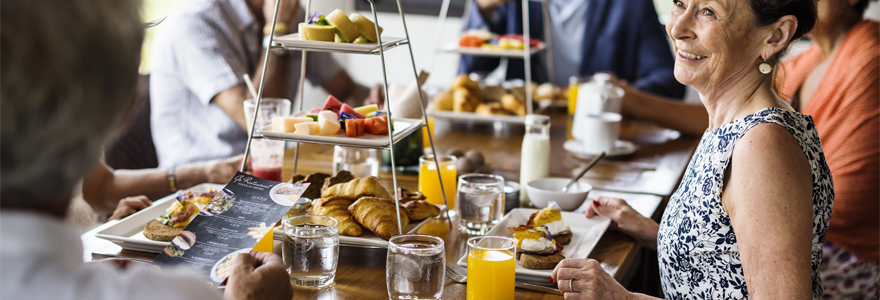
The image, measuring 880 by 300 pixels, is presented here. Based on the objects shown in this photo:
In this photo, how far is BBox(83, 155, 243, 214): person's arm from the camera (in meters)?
2.08

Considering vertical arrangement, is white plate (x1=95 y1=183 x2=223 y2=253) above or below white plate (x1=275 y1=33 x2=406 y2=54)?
below

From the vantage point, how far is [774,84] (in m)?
1.48

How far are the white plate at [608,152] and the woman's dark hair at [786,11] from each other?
1099mm

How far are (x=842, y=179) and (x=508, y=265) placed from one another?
4.56 ft

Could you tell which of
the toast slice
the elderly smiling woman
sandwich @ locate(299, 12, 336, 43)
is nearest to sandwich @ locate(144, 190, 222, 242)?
the toast slice

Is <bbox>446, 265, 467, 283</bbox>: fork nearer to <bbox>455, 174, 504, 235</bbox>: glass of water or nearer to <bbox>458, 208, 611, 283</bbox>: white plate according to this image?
<bbox>458, 208, 611, 283</bbox>: white plate

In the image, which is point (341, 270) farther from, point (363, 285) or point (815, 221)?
point (815, 221)

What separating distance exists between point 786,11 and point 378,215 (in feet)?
2.80

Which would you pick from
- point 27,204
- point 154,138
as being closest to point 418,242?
point 27,204

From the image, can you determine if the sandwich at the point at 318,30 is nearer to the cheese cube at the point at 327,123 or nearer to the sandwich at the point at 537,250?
the cheese cube at the point at 327,123

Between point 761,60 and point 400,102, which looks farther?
point 400,102

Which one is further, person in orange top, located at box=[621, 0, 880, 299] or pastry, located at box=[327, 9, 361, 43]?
person in orange top, located at box=[621, 0, 880, 299]

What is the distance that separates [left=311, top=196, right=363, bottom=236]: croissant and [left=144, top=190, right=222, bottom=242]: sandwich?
217 millimetres

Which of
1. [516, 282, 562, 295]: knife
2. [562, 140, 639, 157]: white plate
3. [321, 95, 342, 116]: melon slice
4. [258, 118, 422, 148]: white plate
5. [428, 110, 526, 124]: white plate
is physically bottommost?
[562, 140, 639, 157]: white plate
